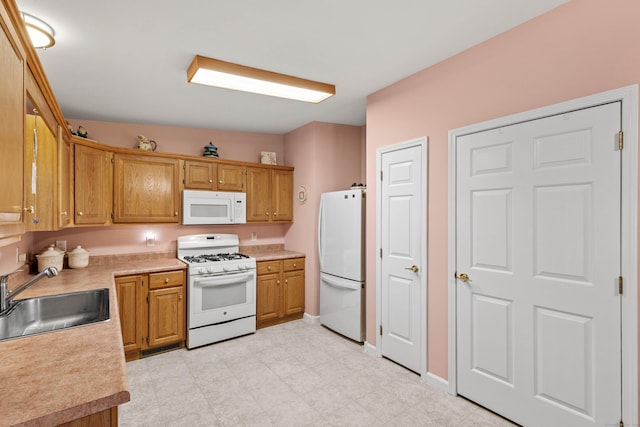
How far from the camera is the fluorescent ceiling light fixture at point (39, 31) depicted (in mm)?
1926

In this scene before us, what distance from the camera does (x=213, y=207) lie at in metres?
4.14

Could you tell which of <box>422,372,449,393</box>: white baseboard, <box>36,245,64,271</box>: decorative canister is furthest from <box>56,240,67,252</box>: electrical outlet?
<box>422,372,449,393</box>: white baseboard

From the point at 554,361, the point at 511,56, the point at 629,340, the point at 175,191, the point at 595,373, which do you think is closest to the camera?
the point at 629,340

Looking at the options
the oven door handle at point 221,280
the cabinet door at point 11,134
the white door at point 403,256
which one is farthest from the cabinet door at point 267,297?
the cabinet door at point 11,134

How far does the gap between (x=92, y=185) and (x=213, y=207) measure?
4.21ft

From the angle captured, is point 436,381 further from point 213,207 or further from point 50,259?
point 50,259

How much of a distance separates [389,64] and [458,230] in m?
1.43

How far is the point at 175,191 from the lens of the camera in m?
3.93

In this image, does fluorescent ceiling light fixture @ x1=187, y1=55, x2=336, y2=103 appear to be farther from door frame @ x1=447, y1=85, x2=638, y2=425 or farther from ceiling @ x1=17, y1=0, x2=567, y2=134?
door frame @ x1=447, y1=85, x2=638, y2=425

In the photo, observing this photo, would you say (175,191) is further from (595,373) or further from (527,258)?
(595,373)

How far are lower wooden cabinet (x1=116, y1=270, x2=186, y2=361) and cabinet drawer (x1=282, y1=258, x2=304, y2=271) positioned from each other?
1.29m

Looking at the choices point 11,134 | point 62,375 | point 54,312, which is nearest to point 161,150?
point 54,312

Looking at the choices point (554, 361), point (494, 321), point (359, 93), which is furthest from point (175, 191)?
point (554, 361)

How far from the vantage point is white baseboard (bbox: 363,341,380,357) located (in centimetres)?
326
